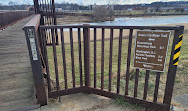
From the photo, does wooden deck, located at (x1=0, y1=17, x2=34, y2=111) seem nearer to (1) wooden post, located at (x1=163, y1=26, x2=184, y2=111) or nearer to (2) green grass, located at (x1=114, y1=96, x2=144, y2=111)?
(2) green grass, located at (x1=114, y1=96, x2=144, y2=111)

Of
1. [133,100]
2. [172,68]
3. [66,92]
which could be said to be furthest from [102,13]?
[172,68]

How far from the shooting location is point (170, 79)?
2.44 metres

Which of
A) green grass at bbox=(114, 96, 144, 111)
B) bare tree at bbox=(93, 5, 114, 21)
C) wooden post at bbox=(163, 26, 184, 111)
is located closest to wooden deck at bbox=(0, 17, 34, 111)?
green grass at bbox=(114, 96, 144, 111)

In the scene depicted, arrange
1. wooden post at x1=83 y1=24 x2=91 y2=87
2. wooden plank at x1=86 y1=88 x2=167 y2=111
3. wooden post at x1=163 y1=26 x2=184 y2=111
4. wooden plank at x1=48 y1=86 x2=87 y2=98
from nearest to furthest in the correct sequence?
wooden post at x1=163 y1=26 x2=184 y2=111, wooden plank at x1=86 y1=88 x2=167 y2=111, wooden post at x1=83 y1=24 x2=91 y2=87, wooden plank at x1=48 y1=86 x2=87 y2=98

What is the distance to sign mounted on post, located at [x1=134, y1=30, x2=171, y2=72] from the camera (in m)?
2.30

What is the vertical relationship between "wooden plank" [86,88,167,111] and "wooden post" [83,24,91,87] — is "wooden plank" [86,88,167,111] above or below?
below

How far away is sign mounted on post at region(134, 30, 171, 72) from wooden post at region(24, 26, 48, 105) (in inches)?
65.5

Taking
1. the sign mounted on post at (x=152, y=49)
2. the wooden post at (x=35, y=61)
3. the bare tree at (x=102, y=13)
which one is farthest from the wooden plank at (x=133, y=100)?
the bare tree at (x=102, y=13)

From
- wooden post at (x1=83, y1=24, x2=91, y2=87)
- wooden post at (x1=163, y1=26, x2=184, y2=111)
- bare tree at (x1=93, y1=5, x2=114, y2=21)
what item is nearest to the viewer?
wooden post at (x1=163, y1=26, x2=184, y2=111)

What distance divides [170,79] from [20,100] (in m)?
2.69

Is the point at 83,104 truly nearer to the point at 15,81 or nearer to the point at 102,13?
the point at 15,81

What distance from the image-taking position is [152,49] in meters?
2.39

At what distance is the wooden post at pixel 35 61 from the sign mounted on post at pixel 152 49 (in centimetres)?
166

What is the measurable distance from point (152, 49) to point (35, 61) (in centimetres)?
193
